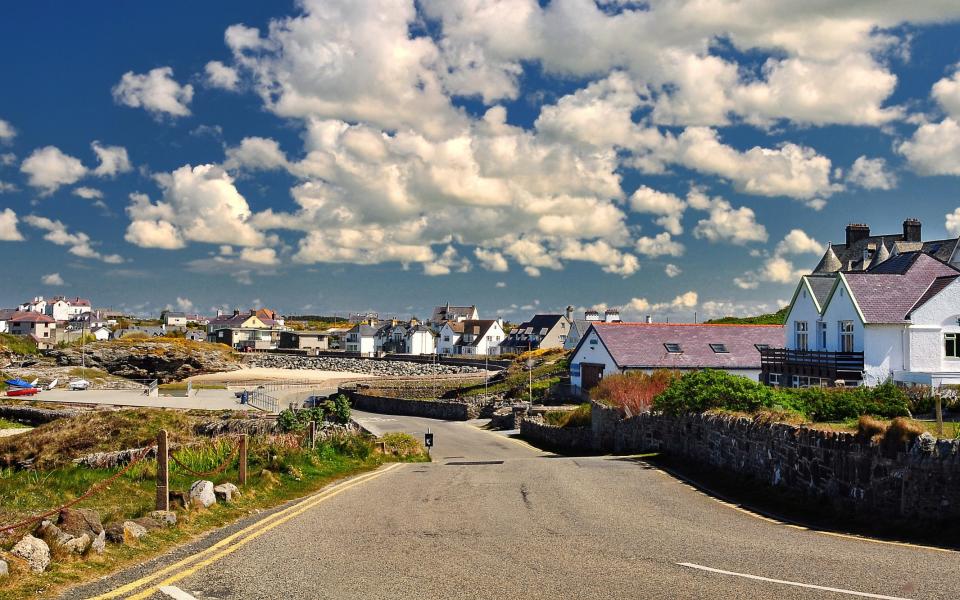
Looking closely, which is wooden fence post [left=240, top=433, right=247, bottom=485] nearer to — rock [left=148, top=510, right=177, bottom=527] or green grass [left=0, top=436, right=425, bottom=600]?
green grass [left=0, top=436, right=425, bottom=600]

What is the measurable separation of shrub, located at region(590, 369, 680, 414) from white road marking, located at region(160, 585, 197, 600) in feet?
76.2

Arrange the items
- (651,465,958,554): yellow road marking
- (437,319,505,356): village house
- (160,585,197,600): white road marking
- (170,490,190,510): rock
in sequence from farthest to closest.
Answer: (437,319,505,356): village house
(170,490,190,510): rock
(651,465,958,554): yellow road marking
(160,585,197,600): white road marking

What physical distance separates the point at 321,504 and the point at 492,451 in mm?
23254

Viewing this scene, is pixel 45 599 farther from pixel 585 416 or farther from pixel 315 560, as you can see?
pixel 585 416

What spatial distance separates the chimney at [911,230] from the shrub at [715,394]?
168ft

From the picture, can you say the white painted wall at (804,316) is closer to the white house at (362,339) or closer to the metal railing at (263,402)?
the metal railing at (263,402)

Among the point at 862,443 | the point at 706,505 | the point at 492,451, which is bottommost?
the point at 492,451

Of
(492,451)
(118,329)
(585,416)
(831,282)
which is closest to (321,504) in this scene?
(492,451)

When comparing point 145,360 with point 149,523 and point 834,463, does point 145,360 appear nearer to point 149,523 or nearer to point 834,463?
point 149,523

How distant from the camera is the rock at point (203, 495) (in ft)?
43.3

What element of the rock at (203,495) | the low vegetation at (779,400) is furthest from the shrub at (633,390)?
the rock at (203,495)

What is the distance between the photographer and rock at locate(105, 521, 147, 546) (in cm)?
1047

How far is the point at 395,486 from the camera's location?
1848 centimetres

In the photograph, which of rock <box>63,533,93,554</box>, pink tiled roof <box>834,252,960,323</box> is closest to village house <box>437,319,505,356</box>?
pink tiled roof <box>834,252,960,323</box>
